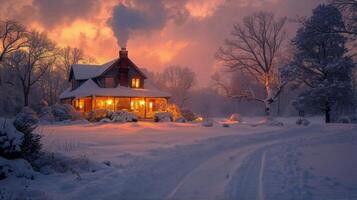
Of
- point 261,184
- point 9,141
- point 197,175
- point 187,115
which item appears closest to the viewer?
point 261,184

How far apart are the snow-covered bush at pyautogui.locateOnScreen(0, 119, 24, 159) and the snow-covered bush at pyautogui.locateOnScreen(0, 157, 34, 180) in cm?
24

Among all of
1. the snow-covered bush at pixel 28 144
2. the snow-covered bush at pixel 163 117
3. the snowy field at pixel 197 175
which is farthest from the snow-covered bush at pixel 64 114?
the snow-covered bush at pixel 28 144

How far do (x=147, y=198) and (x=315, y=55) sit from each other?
2963 centimetres

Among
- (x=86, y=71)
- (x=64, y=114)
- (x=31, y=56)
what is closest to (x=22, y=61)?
(x=31, y=56)

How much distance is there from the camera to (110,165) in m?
11.3

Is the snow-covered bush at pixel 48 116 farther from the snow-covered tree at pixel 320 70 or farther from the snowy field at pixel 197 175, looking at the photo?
the snow-covered tree at pixel 320 70

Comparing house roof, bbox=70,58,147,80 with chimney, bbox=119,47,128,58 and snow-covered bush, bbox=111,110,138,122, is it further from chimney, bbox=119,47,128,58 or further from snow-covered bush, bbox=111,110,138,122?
snow-covered bush, bbox=111,110,138,122

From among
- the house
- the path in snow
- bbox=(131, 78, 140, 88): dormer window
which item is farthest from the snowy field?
bbox=(131, 78, 140, 88): dormer window

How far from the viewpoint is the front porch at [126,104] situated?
40.4m

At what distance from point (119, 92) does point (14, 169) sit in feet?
103

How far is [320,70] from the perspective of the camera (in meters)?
33.2

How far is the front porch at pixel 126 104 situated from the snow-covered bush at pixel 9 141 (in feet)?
97.3

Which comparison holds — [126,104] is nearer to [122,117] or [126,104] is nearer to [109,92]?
[109,92]

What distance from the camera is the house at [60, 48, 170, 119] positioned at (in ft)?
132
